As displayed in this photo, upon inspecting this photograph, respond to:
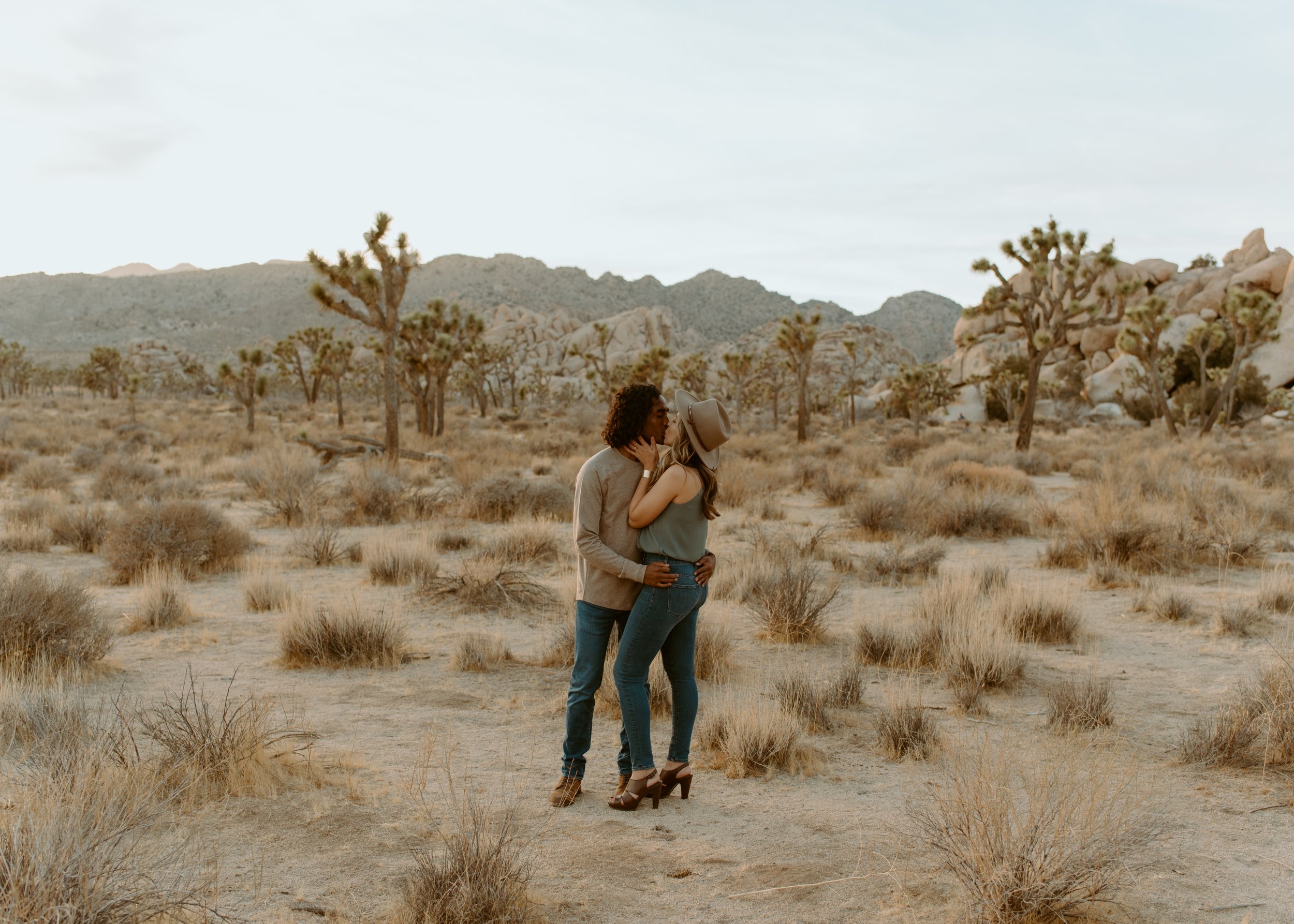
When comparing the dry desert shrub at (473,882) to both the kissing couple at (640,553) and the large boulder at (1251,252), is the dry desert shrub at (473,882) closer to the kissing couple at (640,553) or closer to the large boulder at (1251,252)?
the kissing couple at (640,553)

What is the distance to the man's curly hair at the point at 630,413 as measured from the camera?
13.1 ft

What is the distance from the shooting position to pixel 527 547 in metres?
11.0

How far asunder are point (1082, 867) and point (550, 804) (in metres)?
2.30

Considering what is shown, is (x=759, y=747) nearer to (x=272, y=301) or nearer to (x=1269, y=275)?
(x=1269, y=275)

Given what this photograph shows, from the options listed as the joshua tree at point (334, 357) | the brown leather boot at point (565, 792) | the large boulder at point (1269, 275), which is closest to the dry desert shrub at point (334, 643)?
the brown leather boot at point (565, 792)

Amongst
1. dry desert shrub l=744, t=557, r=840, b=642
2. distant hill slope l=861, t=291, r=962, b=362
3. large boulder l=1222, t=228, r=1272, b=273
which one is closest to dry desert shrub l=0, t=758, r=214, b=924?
dry desert shrub l=744, t=557, r=840, b=642

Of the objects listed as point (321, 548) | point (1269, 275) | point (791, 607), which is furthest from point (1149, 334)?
point (1269, 275)

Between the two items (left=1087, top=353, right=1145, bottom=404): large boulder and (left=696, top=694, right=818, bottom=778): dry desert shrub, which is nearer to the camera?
(left=696, top=694, right=818, bottom=778): dry desert shrub

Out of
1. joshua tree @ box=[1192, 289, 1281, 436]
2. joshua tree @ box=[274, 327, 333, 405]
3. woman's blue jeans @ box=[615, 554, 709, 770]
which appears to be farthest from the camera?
joshua tree @ box=[274, 327, 333, 405]

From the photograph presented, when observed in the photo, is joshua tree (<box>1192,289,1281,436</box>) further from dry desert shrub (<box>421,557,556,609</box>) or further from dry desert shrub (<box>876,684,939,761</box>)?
dry desert shrub (<box>876,684,939,761</box>)

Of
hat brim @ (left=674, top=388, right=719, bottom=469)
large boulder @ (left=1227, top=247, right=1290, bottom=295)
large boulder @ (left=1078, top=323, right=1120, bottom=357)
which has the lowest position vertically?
hat brim @ (left=674, top=388, right=719, bottom=469)

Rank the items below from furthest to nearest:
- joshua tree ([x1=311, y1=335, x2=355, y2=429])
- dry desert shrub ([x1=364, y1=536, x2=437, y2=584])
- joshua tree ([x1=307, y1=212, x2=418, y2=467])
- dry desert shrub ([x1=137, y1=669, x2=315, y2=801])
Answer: joshua tree ([x1=311, y1=335, x2=355, y2=429]) < joshua tree ([x1=307, y1=212, x2=418, y2=467]) < dry desert shrub ([x1=364, y1=536, x2=437, y2=584]) < dry desert shrub ([x1=137, y1=669, x2=315, y2=801])

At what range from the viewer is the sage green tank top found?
3967 mm

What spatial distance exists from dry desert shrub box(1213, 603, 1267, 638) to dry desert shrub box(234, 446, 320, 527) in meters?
11.7
